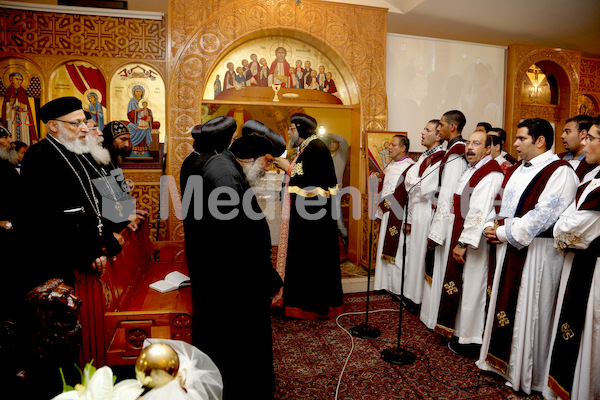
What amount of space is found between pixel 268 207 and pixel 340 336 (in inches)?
131

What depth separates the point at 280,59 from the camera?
6281 millimetres

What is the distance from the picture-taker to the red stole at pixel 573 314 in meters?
2.54

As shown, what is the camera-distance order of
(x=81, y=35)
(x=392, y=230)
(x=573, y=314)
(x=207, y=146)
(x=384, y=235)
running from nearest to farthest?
(x=207, y=146) → (x=573, y=314) → (x=392, y=230) → (x=384, y=235) → (x=81, y=35)

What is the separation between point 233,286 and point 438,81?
5.85 metres

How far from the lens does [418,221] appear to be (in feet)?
15.6

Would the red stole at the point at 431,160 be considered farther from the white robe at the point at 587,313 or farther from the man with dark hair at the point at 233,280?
the man with dark hair at the point at 233,280

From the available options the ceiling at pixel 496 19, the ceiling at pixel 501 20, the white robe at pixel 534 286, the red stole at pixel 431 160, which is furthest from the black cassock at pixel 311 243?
the ceiling at pixel 501 20

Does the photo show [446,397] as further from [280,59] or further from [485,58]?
[485,58]

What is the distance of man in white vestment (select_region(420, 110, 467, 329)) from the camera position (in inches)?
157

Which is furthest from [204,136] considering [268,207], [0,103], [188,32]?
[0,103]

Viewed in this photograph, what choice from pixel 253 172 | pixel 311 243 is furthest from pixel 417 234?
pixel 253 172

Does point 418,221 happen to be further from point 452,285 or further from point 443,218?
point 452,285

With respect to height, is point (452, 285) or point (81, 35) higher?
point (81, 35)

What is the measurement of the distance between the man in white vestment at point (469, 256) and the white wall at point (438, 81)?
292 centimetres
